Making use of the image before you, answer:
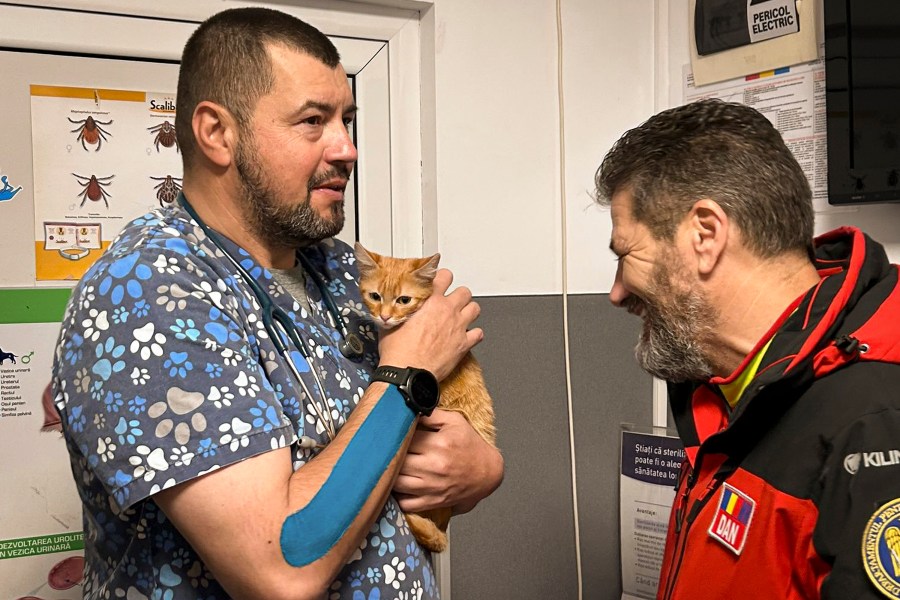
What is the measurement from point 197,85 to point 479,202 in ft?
3.52

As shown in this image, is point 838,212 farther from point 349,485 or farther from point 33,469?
point 33,469

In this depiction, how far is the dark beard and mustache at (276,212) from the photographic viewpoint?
1123 mm

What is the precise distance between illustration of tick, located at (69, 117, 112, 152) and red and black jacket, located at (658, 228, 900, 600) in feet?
4.78

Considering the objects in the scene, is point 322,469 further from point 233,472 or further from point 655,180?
point 655,180

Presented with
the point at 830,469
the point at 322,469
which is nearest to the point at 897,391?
the point at 830,469

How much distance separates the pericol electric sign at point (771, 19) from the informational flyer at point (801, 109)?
0.31 feet

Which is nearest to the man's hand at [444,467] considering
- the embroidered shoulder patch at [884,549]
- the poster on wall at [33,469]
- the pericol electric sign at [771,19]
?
the embroidered shoulder patch at [884,549]

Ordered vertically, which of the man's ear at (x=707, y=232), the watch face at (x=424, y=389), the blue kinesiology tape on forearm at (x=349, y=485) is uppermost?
the man's ear at (x=707, y=232)

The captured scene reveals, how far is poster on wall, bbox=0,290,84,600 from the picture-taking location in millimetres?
1718

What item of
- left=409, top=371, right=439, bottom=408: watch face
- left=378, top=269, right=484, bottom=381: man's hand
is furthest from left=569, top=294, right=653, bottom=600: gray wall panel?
left=409, top=371, right=439, bottom=408: watch face

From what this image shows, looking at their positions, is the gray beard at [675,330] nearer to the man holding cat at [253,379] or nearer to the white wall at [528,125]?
the man holding cat at [253,379]

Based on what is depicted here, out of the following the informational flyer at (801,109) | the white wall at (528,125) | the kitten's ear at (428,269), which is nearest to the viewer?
the kitten's ear at (428,269)

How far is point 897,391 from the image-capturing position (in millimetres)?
960

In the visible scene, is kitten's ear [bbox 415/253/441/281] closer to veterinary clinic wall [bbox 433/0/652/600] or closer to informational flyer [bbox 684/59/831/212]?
veterinary clinic wall [bbox 433/0/652/600]
